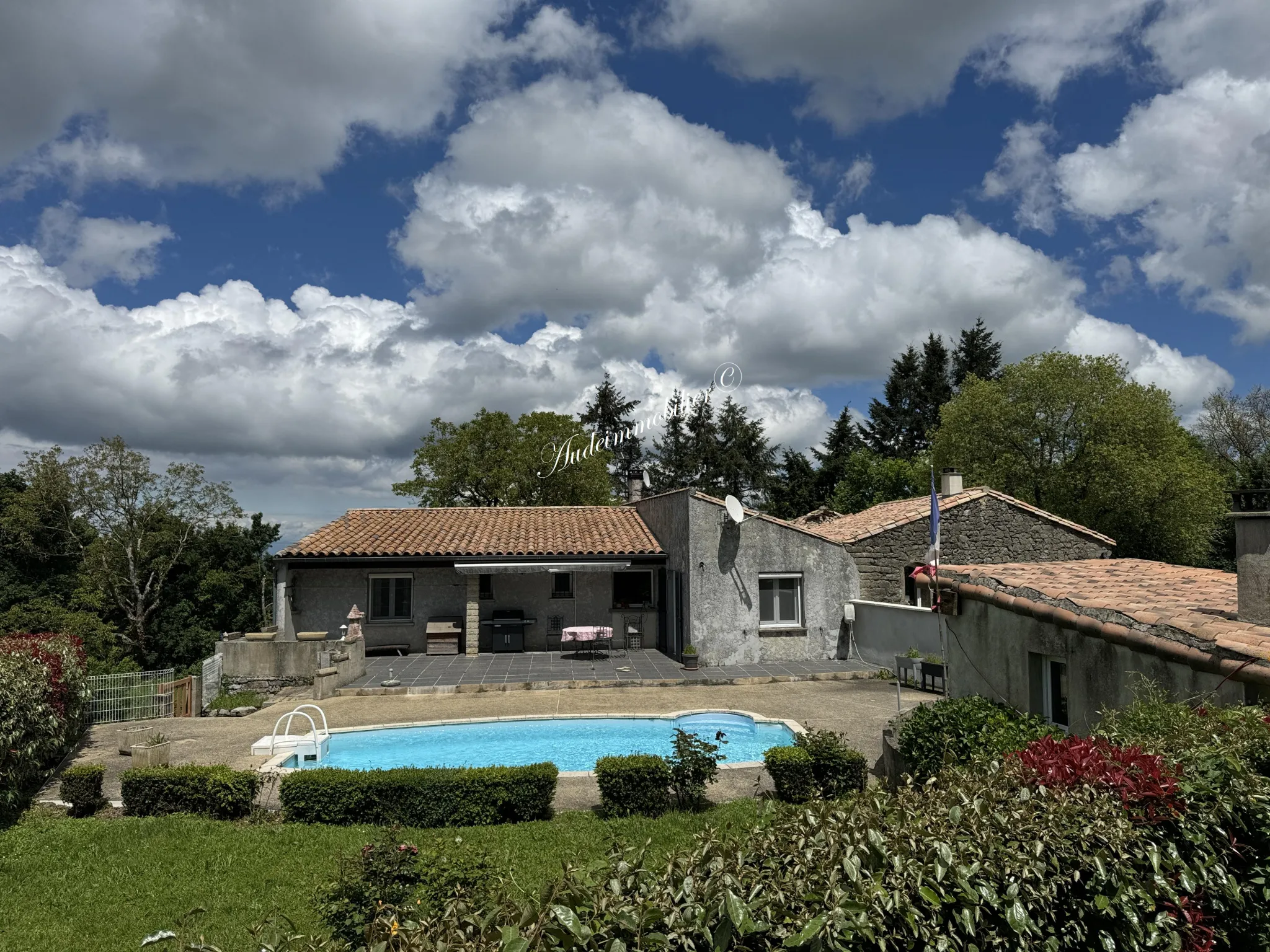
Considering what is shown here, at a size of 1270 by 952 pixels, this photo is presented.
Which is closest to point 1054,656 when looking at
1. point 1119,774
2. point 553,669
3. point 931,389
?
point 1119,774

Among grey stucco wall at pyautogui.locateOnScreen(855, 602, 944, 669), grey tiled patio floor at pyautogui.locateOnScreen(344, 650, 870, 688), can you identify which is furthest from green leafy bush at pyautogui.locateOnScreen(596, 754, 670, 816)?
grey stucco wall at pyautogui.locateOnScreen(855, 602, 944, 669)

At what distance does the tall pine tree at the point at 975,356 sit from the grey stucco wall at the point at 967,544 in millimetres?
41942

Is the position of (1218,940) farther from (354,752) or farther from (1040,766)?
(354,752)

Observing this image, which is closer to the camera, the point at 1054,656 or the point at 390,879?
the point at 390,879

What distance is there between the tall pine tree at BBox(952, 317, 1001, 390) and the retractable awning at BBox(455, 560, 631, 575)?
47803mm

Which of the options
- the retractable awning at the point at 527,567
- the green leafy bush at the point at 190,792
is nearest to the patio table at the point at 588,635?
the retractable awning at the point at 527,567

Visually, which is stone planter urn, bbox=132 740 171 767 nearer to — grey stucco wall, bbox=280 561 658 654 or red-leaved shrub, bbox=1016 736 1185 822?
red-leaved shrub, bbox=1016 736 1185 822

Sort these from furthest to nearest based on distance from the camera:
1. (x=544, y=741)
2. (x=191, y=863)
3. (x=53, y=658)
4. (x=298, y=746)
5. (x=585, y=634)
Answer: (x=585, y=634)
(x=544, y=741)
(x=298, y=746)
(x=53, y=658)
(x=191, y=863)

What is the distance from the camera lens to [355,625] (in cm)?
2203

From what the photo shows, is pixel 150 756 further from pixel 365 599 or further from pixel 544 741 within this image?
pixel 365 599

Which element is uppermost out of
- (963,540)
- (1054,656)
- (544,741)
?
(963,540)

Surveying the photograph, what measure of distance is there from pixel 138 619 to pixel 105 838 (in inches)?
1586

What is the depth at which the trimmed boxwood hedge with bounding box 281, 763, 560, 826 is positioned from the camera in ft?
33.6

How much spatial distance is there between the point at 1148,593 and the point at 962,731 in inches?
140
